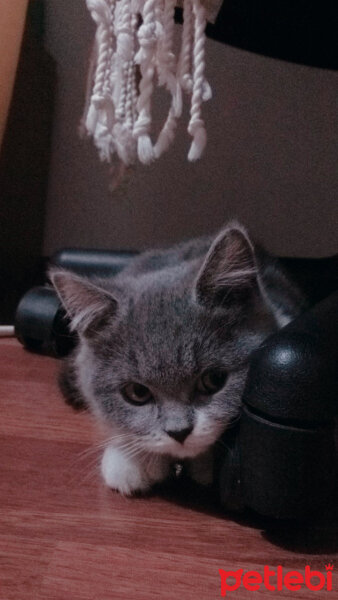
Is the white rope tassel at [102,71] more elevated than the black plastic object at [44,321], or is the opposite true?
the white rope tassel at [102,71]

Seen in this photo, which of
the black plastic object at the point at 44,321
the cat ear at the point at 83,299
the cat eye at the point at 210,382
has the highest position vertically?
the cat ear at the point at 83,299

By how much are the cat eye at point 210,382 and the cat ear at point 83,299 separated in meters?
0.19

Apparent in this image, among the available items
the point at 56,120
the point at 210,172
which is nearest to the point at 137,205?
the point at 210,172

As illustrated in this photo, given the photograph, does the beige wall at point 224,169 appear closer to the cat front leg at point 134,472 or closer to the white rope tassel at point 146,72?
the white rope tassel at point 146,72

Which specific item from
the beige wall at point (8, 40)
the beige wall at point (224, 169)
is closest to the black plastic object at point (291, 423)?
the beige wall at point (8, 40)

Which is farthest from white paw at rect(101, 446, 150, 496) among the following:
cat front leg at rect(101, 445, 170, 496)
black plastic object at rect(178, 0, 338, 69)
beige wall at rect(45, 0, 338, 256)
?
beige wall at rect(45, 0, 338, 256)

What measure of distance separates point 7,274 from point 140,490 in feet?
4.22

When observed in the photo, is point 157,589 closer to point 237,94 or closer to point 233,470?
point 233,470

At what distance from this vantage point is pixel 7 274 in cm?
206

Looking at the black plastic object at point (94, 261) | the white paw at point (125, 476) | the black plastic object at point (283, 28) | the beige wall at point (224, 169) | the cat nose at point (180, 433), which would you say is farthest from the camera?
the beige wall at point (224, 169)

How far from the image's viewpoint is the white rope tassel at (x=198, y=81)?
2.92 feet

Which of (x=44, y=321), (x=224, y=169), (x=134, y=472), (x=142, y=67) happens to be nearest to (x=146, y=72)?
(x=142, y=67)

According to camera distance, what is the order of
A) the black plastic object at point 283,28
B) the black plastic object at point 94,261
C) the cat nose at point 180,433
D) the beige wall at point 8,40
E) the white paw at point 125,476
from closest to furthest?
1. the cat nose at point 180,433
2. the white paw at point 125,476
3. the black plastic object at point 283,28
4. the beige wall at point 8,40
5. the black plastic object at point 94,261

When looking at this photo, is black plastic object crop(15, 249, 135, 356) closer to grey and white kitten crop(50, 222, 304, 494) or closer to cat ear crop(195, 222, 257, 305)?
grey and white kitten crop(50, 222, 304, 494)
